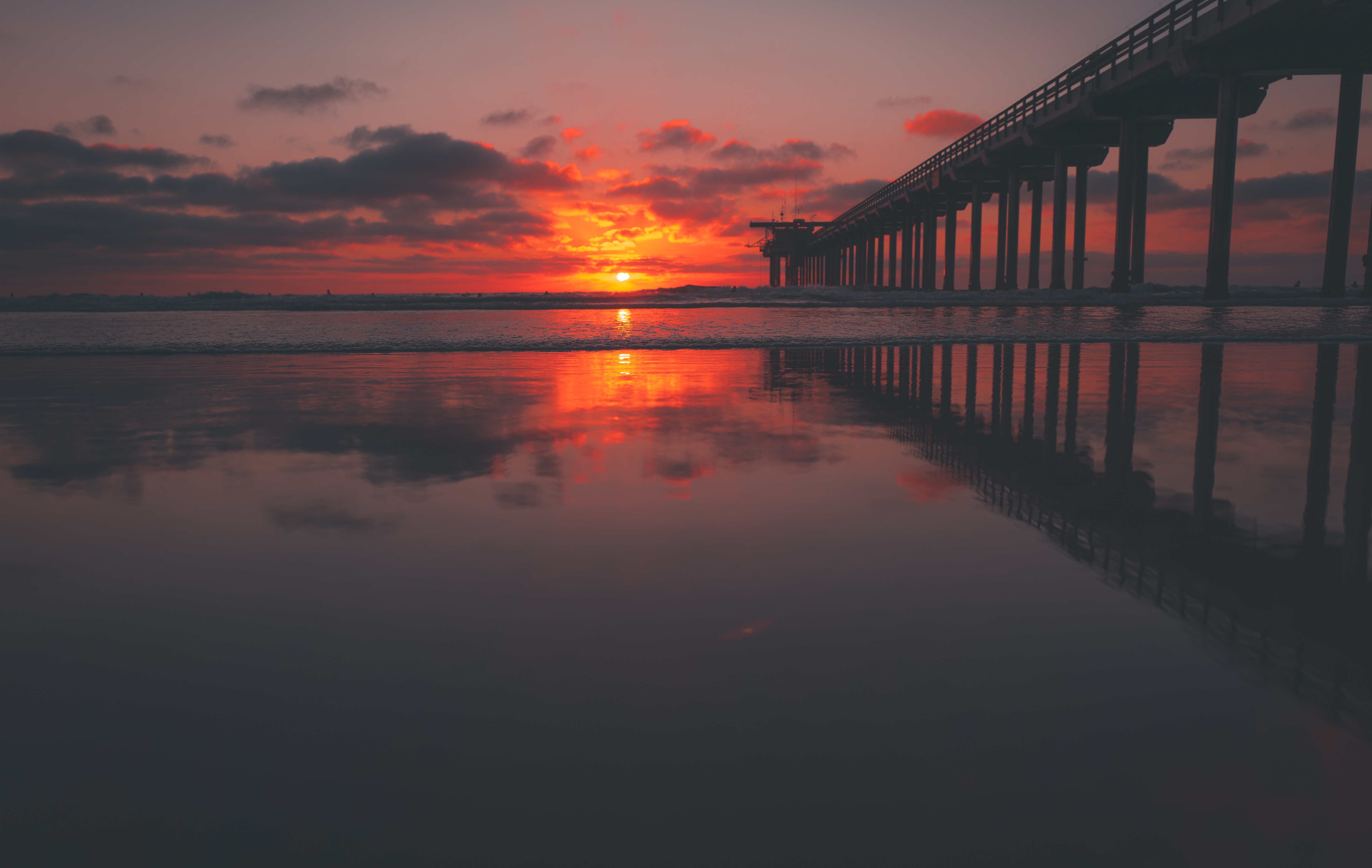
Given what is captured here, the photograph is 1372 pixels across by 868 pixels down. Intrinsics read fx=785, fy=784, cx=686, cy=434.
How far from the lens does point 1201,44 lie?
25406mm

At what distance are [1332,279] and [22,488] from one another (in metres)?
34.5

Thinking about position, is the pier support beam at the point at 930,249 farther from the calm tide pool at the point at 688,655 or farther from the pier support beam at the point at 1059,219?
the calm tide pool at the point at 688,655

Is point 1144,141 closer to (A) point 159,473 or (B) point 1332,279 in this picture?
(B) point 1332,279

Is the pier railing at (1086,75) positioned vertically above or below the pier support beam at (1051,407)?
above

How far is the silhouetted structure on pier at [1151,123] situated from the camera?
984 inches

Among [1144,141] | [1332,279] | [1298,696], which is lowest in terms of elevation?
[1298,696]

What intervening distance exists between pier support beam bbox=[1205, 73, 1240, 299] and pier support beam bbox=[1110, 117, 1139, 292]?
5.68 m

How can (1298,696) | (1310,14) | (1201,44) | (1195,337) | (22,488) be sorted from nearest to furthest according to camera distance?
(1298,696) < (22,488) < (1195,337) < (1310,14) < (1201,44)

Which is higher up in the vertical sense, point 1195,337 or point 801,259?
point 801,259

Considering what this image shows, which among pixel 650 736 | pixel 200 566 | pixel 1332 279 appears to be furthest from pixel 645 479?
pixel 1332 279

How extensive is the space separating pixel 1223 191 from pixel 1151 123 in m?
9.59

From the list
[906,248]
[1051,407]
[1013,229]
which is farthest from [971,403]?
[906,248]

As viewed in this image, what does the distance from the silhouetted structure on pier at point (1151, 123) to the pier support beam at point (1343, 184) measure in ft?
0.11

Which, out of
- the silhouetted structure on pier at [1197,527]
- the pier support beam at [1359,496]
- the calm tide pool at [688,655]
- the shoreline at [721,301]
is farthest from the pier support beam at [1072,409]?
the shoreline at [721,301]
